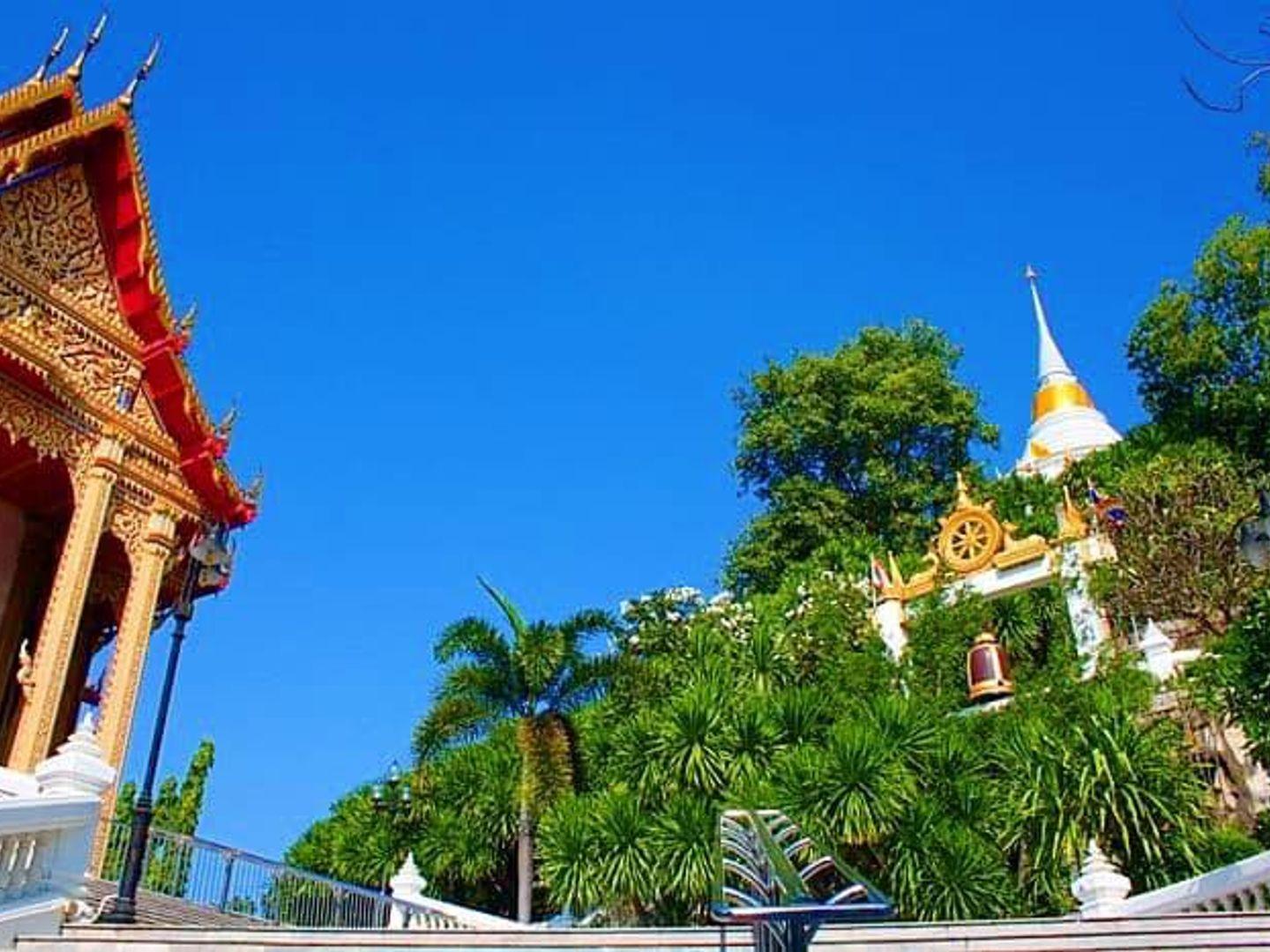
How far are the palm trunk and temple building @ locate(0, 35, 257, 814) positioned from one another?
5.72 meters

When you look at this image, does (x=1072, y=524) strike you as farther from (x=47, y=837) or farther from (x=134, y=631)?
(x=47, y=837)

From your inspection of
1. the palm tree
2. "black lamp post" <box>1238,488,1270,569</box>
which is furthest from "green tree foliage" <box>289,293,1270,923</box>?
"black lamp post" <box>1238,488,1270,569</box>

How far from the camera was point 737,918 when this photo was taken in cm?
414

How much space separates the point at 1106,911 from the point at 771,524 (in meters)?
29.3

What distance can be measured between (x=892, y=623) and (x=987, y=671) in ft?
13.9

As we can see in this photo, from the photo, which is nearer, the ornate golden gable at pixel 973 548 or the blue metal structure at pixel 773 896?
the blue metal structure at pixel 773 896

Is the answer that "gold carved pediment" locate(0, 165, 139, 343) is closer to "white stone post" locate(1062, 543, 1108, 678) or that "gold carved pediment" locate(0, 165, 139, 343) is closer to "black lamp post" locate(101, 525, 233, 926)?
"black lamp post" locate(101, 525, 233, 926)

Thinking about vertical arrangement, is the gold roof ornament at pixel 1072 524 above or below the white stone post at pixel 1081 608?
above

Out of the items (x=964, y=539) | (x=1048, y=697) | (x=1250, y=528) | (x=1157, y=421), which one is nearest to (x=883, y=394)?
(x=1157, y=421)

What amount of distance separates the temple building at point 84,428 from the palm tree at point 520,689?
4343mm

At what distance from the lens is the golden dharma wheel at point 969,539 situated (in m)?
27.6

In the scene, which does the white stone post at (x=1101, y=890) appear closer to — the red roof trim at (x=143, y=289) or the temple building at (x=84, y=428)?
the temple building at (x=84, y=428)

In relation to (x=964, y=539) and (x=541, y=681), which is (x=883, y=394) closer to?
(x=964, y=539)

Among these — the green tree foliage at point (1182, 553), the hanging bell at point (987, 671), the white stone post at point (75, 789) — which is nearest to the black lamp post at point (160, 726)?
the white stone post at point (75, 789)
